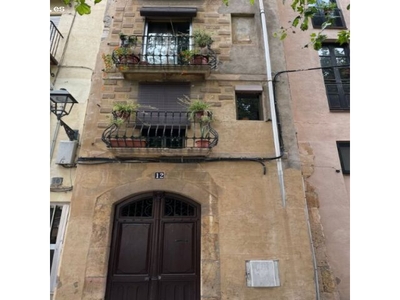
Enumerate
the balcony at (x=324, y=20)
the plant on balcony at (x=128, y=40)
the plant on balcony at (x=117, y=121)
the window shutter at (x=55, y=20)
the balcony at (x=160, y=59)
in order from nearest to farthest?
the plant on balcony at (x=117, y=121)
the balcony at (x=160, y=59)
the plant on balcony at (x=128, y=40)
the window shutter at (x=55, y=20)
the balcony at (x=324, y=20)

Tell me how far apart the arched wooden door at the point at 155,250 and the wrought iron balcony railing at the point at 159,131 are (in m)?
1.21

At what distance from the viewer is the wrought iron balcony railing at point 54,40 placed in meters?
7.56

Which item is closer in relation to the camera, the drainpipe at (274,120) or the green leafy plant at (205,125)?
the drainpipe at (274,120)

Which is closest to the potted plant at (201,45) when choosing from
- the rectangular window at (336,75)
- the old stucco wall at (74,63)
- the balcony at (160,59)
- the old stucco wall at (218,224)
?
the balcony at (160,59)

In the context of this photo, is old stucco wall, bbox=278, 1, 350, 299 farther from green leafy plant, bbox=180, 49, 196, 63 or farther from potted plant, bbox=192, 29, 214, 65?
green leafy plant, bbox=180, 49, 196, 63

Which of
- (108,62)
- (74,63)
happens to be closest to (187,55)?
(108,62)

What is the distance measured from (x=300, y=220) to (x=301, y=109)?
11.7ft

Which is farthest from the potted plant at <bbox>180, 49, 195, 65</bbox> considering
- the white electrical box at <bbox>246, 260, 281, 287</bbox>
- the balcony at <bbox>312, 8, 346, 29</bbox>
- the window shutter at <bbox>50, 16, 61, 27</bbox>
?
the balcony at <bbox>312, 8, 346, 29</bbox>

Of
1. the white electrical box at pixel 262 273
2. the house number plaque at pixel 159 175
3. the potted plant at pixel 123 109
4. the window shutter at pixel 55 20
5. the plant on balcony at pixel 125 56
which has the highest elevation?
the window shutter at pixel 55 20

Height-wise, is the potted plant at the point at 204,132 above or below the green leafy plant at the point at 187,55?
below

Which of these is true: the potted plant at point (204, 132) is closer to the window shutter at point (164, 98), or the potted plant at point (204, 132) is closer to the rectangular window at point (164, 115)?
→ the rectangular window at point (164, 115)

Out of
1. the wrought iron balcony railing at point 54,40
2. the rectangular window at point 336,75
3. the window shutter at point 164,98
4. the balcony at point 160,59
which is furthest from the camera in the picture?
the rectangular window at point 336,75

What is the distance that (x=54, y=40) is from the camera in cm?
773

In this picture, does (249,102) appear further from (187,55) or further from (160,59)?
(160,59)
